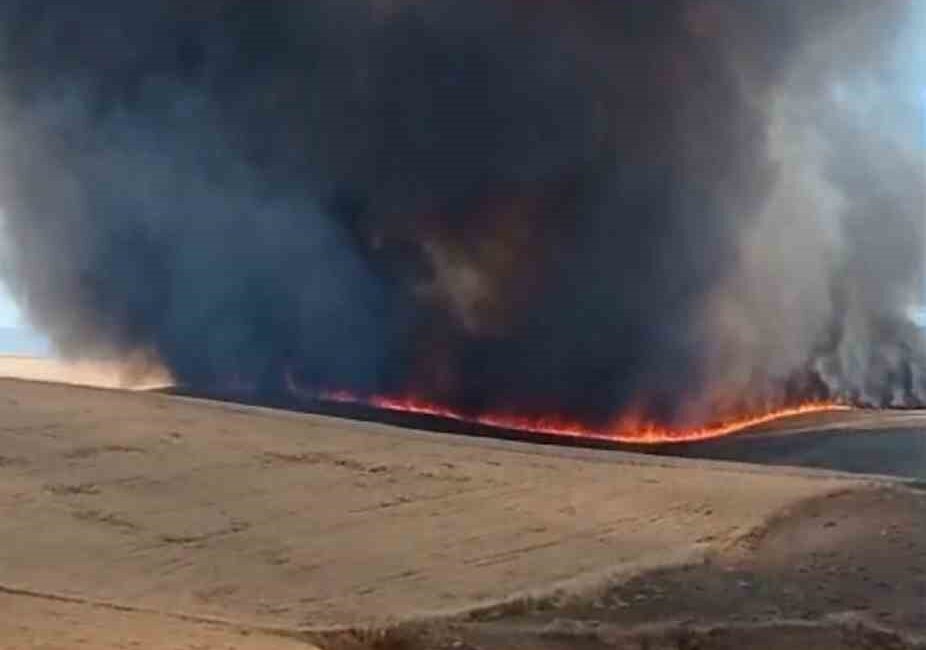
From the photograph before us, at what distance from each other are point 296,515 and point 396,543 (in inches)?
22.8

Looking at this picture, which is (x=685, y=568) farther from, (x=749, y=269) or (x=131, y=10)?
(x=131, y=10)

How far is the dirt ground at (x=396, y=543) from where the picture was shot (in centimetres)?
561

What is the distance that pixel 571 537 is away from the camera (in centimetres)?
716

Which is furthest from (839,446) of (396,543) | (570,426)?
(396,543)

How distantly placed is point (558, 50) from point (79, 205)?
554 centimetres

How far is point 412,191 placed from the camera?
15.7 m

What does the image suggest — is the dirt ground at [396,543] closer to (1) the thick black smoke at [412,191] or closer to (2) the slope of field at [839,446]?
(2) the slope of field at [839,446]

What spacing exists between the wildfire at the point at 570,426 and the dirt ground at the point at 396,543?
589 cm

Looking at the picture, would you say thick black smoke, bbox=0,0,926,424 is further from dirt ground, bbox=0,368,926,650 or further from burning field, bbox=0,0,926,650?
dirt ground, bbox=0,368,926,650

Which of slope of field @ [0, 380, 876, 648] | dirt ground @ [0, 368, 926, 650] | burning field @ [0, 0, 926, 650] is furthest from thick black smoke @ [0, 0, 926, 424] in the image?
dirt ground @ [0, 368, 926, 650]

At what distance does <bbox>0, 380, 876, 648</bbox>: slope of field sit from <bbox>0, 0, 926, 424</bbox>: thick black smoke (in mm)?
5707

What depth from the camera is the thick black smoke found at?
50.4 feet

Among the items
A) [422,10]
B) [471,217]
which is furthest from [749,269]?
[422,10]

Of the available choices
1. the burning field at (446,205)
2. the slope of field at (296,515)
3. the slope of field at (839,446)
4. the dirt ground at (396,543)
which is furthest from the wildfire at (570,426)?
the dirt ground at (396,543)
